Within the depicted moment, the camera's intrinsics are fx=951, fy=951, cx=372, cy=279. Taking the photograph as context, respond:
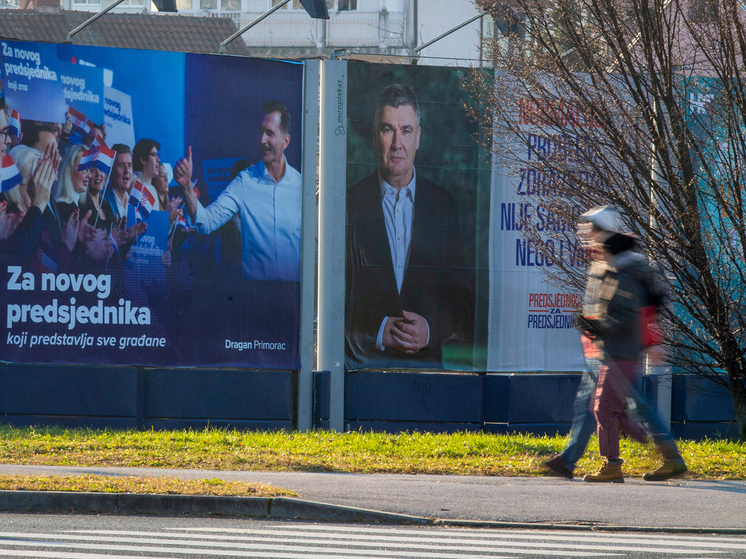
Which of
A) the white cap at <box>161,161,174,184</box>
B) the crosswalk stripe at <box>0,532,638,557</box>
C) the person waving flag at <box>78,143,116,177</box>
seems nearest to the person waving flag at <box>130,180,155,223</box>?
the white cap at <box>161,161,174,184</box>

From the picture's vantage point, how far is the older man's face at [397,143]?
1399 centimetres

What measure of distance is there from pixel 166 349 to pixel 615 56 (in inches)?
285

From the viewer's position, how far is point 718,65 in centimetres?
1034

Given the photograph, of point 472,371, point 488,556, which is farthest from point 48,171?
point 488,556

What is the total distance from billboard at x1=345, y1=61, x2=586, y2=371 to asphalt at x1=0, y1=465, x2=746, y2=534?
636 cm

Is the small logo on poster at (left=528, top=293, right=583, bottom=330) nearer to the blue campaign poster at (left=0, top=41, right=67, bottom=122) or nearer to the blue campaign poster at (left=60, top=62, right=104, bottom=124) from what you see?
the blue campaign poster at (left=60, top=62, right=104, bottom=124)

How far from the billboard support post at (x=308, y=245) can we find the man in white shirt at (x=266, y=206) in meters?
0.13

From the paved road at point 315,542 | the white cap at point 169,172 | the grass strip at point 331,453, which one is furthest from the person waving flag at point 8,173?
the paved road at point 315,542

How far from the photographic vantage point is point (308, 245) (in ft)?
45.6

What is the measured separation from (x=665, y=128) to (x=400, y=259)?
15.5 feet

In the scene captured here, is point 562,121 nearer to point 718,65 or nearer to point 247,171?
point 718,65

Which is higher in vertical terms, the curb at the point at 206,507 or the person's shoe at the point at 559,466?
the person's shoe at the point at 559,466

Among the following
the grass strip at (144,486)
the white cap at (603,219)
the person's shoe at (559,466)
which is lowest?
the grass strip at (144,486)

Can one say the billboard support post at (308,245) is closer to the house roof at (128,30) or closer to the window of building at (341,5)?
the house roof at (128,30)
